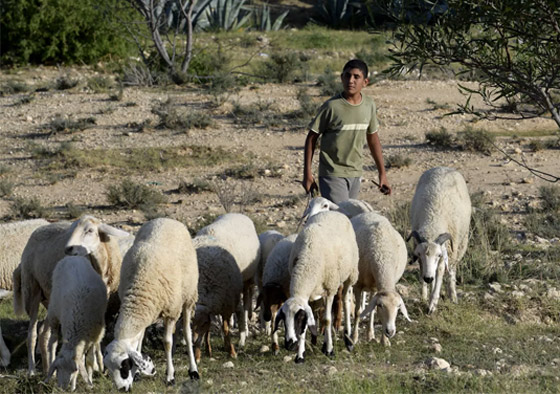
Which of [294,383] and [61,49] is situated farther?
[61,49]

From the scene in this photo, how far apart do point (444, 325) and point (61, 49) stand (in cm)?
1759

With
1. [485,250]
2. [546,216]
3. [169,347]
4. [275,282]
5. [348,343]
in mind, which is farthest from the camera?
[546,216]

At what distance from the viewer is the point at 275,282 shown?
7.62 metres

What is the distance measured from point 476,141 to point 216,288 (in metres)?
9.29

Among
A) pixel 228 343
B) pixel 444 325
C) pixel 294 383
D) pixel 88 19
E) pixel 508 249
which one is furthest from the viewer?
pixel 88 19

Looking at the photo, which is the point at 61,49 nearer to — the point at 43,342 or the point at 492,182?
the point at 492,182

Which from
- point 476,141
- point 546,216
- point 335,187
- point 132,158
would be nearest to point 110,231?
point 335,187

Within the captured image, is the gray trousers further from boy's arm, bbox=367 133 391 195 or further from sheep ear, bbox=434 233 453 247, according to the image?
sheep ear, bbox=434 233 453 247

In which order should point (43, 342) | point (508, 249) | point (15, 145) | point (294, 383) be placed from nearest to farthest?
point (294, 383), point (43, 342), point (508, 249), point (15, 145)

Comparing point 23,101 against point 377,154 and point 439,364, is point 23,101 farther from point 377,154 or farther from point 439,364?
point 439,364

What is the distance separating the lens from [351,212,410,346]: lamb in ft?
24.5

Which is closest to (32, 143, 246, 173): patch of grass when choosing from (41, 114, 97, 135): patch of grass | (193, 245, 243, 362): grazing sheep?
(41, 114, 97, 135): patch of grass

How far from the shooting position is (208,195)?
1380 centimetres

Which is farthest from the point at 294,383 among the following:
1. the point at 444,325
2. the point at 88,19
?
the point at 88,19
